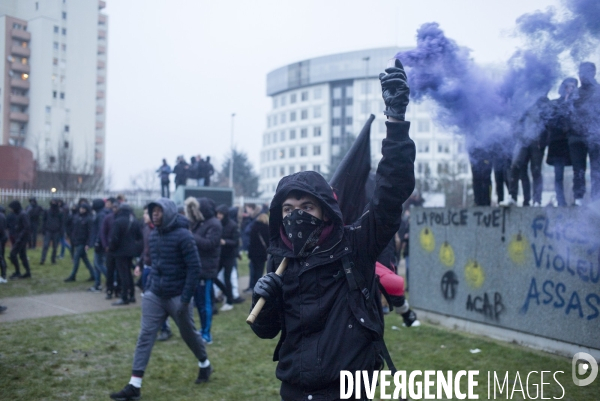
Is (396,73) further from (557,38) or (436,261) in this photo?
(436,261)

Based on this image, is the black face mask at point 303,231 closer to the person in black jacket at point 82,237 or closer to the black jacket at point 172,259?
the black jacket at point 172,259

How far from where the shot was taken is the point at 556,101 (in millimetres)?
5750

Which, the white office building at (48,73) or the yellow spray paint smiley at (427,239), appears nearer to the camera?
the yellow spray paint smiley at (427,239)

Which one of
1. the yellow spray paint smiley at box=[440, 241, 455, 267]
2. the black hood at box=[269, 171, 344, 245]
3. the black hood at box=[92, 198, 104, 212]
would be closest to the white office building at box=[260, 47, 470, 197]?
the black hood at box=[92, 198, 104, 212]

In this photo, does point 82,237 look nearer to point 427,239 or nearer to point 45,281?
point 45,281

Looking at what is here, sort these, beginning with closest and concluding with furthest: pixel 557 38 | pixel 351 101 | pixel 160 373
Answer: pixel 557 38 < pixel 160 373 < pixel 351 101

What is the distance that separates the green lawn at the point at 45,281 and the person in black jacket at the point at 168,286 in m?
5.90

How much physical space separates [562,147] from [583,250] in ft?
4.69

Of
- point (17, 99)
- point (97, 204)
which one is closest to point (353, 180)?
point (97, 204)

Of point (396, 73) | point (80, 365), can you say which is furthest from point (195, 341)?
point (396, 73)

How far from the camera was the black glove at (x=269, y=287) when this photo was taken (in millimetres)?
2881

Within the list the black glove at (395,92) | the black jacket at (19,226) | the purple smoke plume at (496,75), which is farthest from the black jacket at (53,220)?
the black glove at (395,92)

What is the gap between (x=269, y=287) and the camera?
289 cm

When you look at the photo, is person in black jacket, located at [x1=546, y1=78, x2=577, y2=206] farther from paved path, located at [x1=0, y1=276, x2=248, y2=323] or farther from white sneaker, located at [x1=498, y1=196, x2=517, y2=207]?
paved path, located at [x1=0, y1=276, x2=248, y2=323]
